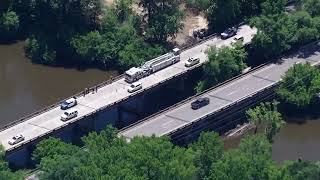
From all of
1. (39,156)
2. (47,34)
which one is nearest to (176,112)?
(39,156)

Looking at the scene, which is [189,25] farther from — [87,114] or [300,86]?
[87,114]

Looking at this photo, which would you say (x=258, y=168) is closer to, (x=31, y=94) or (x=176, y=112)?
(x=176, y=112)

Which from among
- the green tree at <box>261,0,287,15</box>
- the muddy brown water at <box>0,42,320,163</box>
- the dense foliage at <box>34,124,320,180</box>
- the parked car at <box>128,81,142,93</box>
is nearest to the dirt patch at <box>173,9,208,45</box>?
the green tree at <box>261,0,287,15</box>

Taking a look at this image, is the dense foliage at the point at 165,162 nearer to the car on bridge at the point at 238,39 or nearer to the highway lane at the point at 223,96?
the highway lane at the point at 223,96

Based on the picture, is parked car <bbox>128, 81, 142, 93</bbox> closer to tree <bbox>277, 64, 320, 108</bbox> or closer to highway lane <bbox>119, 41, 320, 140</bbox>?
highway lane <bbox>119, 41, 320, 140</bbox>

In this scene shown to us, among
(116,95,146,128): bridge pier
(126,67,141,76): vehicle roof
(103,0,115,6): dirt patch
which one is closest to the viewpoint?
(116,95,146,128): bridge pier

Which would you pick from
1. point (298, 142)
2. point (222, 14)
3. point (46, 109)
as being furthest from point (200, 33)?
point (46, 109)
